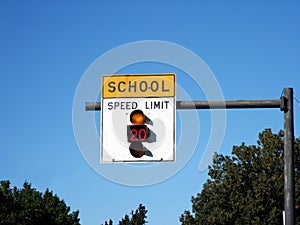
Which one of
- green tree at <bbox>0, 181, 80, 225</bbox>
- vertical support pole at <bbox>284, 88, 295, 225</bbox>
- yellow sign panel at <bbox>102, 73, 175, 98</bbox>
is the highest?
green tree at <bbox>0, 181, 80, 225</bbox>

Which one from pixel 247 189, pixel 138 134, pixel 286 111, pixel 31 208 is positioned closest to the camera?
pixel 138 134

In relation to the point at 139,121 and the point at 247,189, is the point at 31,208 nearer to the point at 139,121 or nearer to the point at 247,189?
the point at 247,189

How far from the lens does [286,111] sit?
13.3m

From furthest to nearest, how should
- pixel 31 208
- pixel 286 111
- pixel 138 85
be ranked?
pixel 31 208 < pixel 286 111 < pixel 138 85

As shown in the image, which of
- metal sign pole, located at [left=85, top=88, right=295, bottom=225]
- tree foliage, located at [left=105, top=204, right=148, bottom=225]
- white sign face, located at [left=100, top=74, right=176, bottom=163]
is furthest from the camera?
tree foliage, located at [left=105, top=204, right=148, bottom=225]

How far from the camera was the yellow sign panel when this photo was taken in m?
12.9

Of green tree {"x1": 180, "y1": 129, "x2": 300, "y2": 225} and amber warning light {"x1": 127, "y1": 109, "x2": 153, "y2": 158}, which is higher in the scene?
green tree {"x1": 180, "y1": 129, "x2": 300, "y2": 225}

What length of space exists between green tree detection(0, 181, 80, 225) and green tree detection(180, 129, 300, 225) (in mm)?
12396

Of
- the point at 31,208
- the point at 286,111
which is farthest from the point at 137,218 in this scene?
the point at 286,111

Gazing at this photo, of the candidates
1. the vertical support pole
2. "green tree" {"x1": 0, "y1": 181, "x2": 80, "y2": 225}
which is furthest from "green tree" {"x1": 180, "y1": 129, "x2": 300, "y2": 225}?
the vertical support pole

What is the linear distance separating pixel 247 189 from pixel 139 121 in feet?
171

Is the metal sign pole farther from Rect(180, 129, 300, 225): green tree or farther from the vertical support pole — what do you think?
Rect(180, 129, 300, 225): green tree

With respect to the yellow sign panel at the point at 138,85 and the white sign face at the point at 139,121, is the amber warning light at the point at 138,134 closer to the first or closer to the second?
the white sign face at the point at 139,121

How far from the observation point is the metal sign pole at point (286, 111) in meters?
12.9
